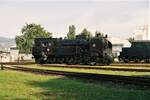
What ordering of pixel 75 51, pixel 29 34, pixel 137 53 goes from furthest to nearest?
pixel 29 34 → pixel 137 53 → pixel 75 51

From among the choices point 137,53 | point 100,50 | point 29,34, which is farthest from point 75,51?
point 29,34

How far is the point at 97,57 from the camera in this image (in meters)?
42.8

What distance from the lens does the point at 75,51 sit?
1761 inches

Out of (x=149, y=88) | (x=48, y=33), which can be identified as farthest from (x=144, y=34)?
(x=149, y=88)

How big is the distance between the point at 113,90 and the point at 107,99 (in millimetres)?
2646

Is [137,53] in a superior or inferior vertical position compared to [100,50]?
inferior

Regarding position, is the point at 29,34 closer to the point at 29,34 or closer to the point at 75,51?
the point at 29,34

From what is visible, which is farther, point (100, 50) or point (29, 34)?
point (29, 34)

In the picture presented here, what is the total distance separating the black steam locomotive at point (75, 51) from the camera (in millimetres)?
42938

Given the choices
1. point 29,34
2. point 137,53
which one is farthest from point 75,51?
point 29,34

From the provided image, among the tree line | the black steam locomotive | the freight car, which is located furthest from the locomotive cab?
the tree line

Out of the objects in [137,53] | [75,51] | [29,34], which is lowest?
[137,53]

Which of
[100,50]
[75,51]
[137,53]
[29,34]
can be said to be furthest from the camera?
[29,34]

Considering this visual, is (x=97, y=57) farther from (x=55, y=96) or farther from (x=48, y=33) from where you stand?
(x=48, y=33)
